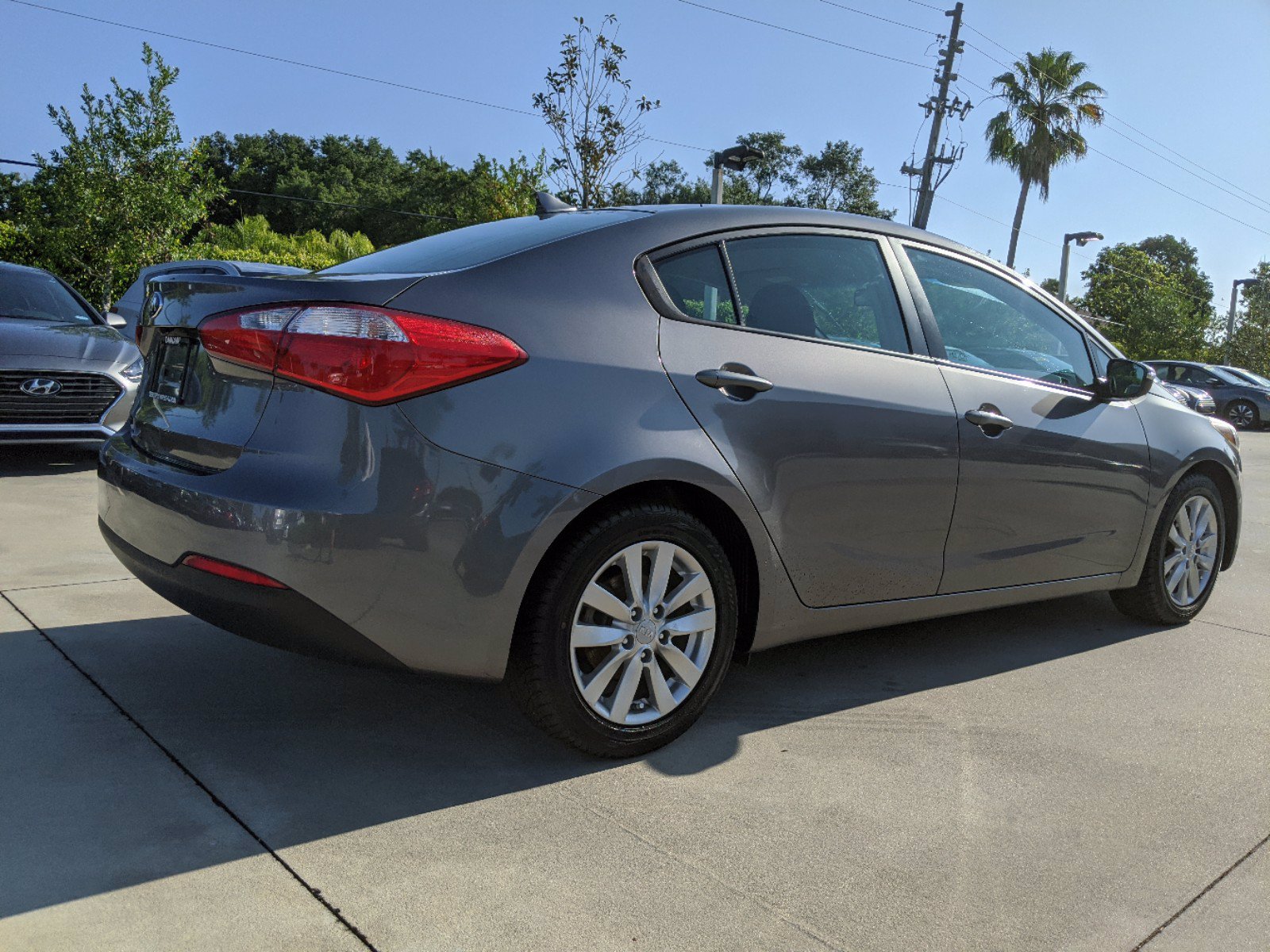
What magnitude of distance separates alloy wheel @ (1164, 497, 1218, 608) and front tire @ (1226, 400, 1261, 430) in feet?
72.8

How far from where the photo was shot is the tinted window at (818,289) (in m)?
3.36

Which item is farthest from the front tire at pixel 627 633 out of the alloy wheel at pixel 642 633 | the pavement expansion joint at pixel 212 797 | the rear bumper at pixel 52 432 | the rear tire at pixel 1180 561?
the rear bumper at pixel 52 432

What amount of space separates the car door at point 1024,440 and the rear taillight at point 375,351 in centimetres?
171

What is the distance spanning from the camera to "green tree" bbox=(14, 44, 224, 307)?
53.3 ft

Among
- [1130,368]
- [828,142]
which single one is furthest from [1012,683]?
[828,142]

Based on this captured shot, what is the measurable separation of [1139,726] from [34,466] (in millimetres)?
7256

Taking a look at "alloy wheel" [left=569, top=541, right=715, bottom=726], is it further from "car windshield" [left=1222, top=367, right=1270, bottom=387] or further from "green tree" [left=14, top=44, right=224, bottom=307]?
"car windshield" [left=1222, top=367, right=1270, bottom=387]

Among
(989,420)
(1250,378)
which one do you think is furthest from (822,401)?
(1250,378)

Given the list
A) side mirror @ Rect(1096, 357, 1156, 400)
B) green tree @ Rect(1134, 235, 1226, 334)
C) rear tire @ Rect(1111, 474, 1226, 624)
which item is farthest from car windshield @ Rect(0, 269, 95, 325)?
green tree @ Rect(1134, 235, 1226, 334)

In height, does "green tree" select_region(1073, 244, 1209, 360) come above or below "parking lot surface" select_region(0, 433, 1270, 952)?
above

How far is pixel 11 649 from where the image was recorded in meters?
3.67

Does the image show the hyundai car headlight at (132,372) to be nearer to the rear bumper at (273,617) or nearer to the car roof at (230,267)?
the car roof at (230,267)

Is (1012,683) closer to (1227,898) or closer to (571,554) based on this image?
(1227,898)

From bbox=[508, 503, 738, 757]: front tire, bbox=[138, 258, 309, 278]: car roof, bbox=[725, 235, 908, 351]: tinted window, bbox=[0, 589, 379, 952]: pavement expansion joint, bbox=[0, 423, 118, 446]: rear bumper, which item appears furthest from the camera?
bbox=[138, 258, 309, 278]: car roof
